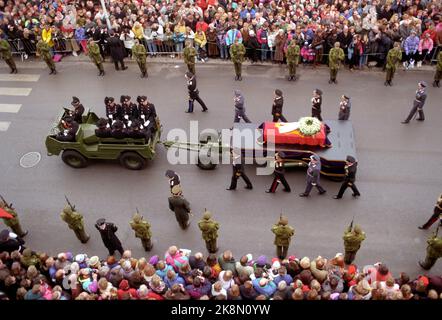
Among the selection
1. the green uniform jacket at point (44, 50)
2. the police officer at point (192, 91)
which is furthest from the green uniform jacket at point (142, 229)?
the green uniform jacket at point (44, 50)

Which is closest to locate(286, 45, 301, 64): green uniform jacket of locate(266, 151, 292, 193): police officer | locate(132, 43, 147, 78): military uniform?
locate(132, 43, 147, 78): military uniform

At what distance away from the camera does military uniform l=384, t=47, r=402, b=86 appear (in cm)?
1458

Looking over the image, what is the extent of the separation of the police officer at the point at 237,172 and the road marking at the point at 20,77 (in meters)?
8.51

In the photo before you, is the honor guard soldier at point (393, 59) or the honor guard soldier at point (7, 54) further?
the honor guard soldier at point (7, 54)

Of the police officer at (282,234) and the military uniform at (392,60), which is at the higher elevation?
the military uniform at (392,60)

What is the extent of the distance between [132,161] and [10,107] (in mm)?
5263

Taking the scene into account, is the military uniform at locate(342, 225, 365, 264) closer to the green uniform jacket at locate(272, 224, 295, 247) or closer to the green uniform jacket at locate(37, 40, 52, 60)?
the green uniform jacket at locate(272, 224, 295, 247)

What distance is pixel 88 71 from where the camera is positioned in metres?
17.2

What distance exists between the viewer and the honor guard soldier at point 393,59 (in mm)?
14578

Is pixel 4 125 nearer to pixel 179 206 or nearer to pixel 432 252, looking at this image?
pixel 179 206

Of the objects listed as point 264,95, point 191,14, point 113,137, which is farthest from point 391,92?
point 113,137

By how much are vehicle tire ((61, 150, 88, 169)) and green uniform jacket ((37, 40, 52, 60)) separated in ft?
16.3

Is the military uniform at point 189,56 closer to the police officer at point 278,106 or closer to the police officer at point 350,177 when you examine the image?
the police officer at point 278,106

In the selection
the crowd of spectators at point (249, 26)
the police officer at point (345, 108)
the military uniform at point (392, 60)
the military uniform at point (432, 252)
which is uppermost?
the crowd of spectators at point (249, 26)
